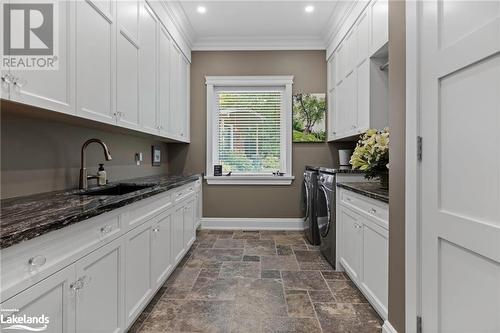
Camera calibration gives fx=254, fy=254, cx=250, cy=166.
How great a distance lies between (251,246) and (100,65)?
2.53 metres

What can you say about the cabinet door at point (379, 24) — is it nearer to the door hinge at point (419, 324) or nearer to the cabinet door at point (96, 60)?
the door hinge at point (419, 324)

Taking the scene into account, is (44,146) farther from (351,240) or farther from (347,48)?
(347,48)

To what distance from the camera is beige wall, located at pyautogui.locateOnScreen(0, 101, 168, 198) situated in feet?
4.68

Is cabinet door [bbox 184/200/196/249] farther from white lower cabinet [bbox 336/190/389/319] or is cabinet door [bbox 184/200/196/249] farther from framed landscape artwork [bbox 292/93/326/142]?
framed landscape artwork [bbox 292/93/326/142]

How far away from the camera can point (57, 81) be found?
53.6 inches

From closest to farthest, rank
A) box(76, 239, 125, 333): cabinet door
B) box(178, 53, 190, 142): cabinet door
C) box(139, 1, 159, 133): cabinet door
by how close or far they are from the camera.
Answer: box(76, 239, 125, 333): cabinet door → box(139, 1, 159, 133): cabinet door → box(178, 53, 190, 142): cabinet door

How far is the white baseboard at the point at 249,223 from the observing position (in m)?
4.03

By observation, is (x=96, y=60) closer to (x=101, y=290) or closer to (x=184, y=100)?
(x=101, y=290)

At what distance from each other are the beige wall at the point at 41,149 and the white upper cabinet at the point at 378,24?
8.27 feet

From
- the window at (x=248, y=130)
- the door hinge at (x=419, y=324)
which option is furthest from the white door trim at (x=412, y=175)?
the window at (x=248, y=130)

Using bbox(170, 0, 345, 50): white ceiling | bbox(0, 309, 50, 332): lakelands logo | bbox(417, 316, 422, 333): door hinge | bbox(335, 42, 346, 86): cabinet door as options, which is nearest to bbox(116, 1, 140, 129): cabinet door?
bbox(170, 0, 345, 50): white ceiling

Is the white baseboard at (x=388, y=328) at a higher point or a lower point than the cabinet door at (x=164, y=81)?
lower

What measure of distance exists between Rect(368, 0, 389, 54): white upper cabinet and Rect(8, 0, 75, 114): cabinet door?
92.4 inches

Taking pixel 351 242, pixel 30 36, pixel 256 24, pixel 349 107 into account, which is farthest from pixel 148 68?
pixel 351 242
